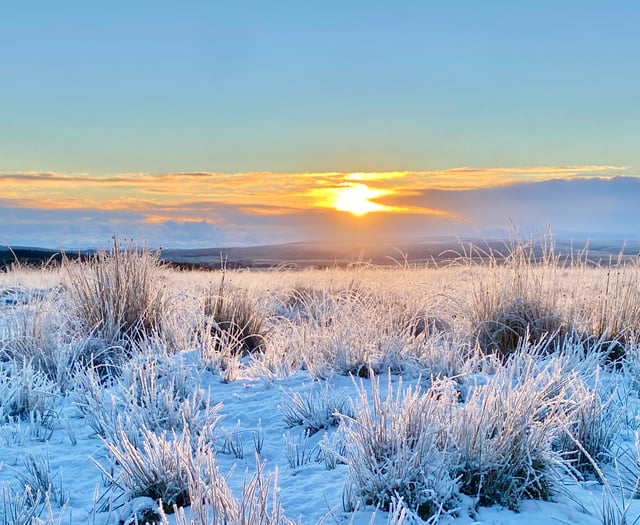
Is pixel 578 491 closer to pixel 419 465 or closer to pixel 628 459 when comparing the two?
pixel 628 459

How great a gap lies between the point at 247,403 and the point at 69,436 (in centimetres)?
127

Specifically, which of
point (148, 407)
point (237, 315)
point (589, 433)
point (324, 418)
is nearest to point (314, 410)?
point (324, 418)

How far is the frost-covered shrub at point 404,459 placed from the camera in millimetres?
2693

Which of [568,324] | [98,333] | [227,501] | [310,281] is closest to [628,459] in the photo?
[227,501]

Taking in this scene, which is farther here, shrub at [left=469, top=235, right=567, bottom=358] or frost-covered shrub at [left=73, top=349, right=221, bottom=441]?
shrub at [left=469, top=235, right=567, bottom=358]

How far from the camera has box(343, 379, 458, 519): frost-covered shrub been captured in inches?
106

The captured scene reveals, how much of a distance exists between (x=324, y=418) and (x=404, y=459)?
48.5 inches

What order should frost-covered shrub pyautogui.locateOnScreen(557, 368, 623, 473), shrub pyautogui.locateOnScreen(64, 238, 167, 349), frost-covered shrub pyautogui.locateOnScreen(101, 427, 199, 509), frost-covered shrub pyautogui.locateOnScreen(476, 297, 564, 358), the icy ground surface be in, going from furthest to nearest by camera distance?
shrub pyautogui.locateOnScreen(64, 238, 167, 349) → frost-covered shrub pyautogui.locateOnScreen(476, 297, 564, 358) → frost-covered shrub pyautogui.locateOnScreen(557, 368, 623, 473) → frost-covered shrub pyautogui.locateOnScreen(101, 427, 199, 509) → the icy ground surface

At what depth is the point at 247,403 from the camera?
177 inches

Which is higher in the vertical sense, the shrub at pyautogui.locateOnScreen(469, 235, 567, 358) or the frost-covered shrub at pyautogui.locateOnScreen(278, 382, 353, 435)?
the shrub at pyautogui.locateOnScreen(469, 235, 567, 358)

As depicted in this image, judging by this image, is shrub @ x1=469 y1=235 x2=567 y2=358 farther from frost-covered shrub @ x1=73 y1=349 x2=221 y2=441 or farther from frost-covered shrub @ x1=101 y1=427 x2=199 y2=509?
frost-covered shrub @ x1=101 y1=427 x2=199 y2=509

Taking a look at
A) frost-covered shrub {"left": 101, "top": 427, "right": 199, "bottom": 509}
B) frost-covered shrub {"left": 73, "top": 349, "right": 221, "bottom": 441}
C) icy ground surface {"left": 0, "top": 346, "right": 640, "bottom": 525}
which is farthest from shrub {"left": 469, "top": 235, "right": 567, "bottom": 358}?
frost-covered shrub {"left": 101, "top": 427, "right": 199, "bottom": 509}

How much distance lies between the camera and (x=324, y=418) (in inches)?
154

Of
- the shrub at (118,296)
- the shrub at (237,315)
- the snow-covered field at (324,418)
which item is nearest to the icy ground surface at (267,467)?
the snow-covered field at (324,418)
